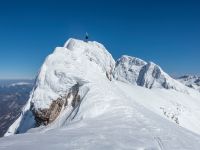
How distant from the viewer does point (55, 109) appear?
28438 mm

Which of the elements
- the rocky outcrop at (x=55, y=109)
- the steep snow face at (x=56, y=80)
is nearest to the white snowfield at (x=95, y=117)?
the steep snow face at (x=56, y=80)

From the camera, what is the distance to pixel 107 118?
65.2 feet

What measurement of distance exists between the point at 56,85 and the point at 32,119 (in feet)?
20.0

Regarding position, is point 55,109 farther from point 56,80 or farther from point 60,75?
point 60,75

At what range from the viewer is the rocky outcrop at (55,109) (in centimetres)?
2836

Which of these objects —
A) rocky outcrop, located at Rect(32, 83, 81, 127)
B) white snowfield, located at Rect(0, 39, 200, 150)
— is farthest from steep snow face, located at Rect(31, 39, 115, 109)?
rocky outcrop, located at Rect(32, 83, 81, 127)

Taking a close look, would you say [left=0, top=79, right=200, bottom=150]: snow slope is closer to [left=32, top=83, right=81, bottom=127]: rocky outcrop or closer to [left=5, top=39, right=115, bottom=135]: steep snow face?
[left=32, top=83, right=81, bottom=127]: rocky outcrop

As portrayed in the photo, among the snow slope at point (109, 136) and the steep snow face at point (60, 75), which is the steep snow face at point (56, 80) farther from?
the snow slope at point (109, 136)

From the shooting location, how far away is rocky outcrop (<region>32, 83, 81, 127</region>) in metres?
28.4

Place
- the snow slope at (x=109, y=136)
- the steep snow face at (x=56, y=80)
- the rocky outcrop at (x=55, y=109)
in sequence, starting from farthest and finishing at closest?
the steep snow face at (x=56, y=80), the rocky outcrop at (x=55, y=109), the snow slope at (x=109, y=136)

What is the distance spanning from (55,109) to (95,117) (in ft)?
26.7

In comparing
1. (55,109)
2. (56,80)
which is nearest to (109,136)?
(55,109)

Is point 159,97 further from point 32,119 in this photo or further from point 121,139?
point 121,139

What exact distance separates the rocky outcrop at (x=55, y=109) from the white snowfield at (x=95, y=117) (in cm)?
43
